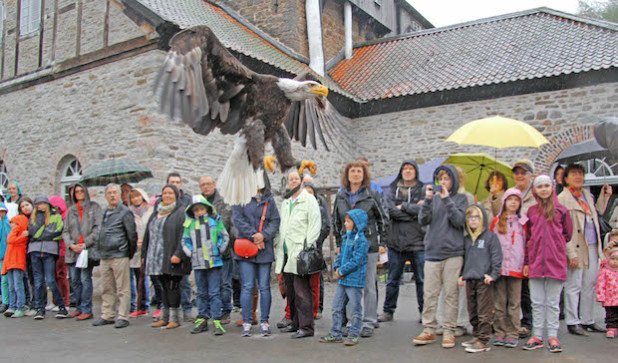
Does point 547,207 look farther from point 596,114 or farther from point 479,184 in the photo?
point 596,114

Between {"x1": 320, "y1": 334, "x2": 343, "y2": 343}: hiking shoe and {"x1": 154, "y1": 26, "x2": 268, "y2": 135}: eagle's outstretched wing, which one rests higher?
{"x1": 154, "y1": 26, "x2": 268, "y2": 135}: eagle's outstretched wing

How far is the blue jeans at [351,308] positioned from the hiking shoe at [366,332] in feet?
0.74

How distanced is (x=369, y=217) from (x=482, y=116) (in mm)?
9324

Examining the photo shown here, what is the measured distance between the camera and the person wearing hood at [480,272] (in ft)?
14.9

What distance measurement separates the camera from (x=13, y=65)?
1268 centimetres

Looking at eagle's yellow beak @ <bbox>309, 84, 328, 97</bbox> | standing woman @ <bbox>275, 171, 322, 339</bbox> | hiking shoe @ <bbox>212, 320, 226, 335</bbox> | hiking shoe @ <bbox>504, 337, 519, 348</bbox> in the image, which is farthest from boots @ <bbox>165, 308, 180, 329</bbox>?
hiking shoe @ <bbox>504, 337, 519, 348</bbox>

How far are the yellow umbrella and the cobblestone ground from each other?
6.35 feet

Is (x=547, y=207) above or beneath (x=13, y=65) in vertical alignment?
beneath

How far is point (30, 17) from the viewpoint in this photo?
12539mm

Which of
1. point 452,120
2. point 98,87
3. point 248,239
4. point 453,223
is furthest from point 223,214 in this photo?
point 452,120

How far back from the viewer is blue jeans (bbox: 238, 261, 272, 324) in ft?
17.4

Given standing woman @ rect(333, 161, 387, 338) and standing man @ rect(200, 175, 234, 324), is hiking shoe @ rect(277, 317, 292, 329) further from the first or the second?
standing woman @ rect(333, 161, 387, 338)

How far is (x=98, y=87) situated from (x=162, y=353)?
297 inches

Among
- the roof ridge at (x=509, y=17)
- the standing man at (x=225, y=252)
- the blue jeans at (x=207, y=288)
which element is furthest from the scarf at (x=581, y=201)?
the roof ridge at (x=509, y=17)
